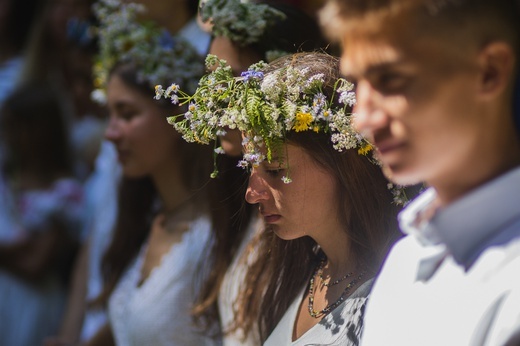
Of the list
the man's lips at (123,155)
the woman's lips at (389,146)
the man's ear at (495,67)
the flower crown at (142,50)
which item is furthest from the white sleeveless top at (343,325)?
the man's lips at (123,155)

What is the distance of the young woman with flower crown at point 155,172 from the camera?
11.5ft

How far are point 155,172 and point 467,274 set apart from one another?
2.33 m

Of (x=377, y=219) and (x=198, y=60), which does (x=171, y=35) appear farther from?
(x=377, y=219)

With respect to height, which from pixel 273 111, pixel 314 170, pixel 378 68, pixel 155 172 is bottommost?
pixel 155 172

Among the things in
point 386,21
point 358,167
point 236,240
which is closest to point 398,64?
point 386,21

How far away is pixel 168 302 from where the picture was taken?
3.52 metres

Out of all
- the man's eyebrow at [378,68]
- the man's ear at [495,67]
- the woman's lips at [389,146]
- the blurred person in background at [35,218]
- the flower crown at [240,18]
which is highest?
the man's ear at [495,67]

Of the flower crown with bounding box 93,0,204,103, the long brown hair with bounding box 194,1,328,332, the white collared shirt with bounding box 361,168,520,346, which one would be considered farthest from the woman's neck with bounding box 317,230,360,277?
the flower crown with bounding box 93,0,204,103

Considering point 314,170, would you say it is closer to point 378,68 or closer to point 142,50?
point 378,68

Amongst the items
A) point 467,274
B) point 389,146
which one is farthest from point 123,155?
point 467,274

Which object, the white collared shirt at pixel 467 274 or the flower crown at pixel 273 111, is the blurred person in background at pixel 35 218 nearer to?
the flower crown at pixel 273 111

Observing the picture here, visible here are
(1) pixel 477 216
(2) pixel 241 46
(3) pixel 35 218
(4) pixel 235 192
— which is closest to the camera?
(1) pixel 477 216

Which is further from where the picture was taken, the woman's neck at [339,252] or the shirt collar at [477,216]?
the woman's neck at [339,252]

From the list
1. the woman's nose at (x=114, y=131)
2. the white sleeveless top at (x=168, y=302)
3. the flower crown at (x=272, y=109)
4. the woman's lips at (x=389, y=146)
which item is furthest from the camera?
the woman's nose at (x=114, y=131)
